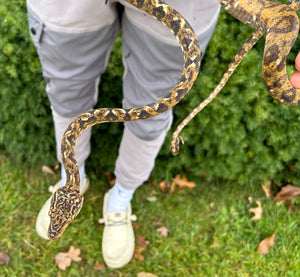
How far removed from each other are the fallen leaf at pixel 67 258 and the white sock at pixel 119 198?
1.73ft

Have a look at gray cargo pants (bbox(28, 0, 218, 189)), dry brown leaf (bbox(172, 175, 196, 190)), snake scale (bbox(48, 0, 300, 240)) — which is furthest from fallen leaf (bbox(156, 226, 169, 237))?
snake scale (bbox(48, 0, 300, 240))

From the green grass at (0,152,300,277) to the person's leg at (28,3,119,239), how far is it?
4.58ft

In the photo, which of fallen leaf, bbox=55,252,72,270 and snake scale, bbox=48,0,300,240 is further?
fallen leaf, bbox=55,252,72,270

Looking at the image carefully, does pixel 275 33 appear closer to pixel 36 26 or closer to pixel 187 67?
pixel 187 67

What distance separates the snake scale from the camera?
5.22 ft

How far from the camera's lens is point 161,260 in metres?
3.49

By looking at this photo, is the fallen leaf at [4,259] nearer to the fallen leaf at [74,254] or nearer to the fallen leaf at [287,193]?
the fallen leaf at [74,254]

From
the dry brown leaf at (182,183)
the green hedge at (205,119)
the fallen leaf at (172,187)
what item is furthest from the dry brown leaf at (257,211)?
the fallen leaf at (172,187)

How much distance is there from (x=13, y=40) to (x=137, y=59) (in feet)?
4.65

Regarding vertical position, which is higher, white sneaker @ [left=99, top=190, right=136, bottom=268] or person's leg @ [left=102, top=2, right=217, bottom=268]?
person's leg @ [left=102, top=2, right=217, bottom=268]

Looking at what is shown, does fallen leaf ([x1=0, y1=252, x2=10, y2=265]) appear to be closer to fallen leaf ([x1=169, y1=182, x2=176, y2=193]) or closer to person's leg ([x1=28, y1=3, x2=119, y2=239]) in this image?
person's leg ([x1=28, y1=3, x2=119, y2=239])

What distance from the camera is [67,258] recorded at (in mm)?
3361

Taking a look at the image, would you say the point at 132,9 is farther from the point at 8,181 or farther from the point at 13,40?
the point at 8,181

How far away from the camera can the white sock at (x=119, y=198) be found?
3.39m
